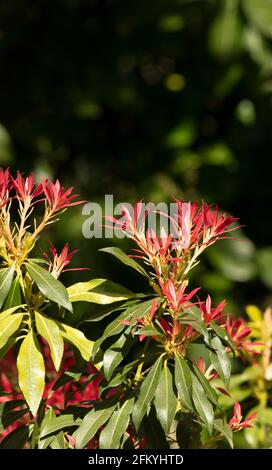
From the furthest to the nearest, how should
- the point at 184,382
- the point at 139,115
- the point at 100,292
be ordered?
1. the point at 139,115
2. the point at 100,292
3. the point at 184,382

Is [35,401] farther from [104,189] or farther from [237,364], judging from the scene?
[104,189]

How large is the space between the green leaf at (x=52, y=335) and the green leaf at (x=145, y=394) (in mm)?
91

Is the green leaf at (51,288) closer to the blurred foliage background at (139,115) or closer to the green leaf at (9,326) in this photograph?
the green leaf at (9,326)

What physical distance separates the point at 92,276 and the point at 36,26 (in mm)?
821

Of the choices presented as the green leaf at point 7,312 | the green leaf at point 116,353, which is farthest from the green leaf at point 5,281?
Result: the green leaf at point 116,353

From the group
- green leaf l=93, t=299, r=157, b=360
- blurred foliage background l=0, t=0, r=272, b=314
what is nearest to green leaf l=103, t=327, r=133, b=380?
green leaf l=93, t=299, r=157, b=360

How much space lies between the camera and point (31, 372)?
87 centimetres

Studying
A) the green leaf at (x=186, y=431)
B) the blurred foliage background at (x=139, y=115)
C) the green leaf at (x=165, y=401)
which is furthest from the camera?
the blurred foliage background at (x=139, y=115)

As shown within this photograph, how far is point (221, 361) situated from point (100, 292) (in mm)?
165

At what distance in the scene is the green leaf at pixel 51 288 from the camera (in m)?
0.86

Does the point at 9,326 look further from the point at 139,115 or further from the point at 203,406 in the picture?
the point at 139,115

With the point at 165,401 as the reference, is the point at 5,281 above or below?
above

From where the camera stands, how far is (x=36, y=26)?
252 cm

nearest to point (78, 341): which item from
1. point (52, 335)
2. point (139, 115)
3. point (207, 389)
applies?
point (52, 335)
